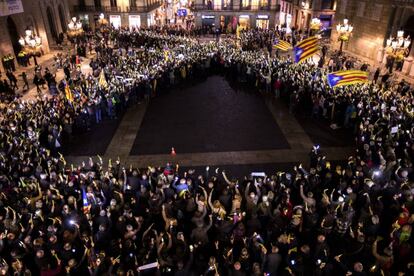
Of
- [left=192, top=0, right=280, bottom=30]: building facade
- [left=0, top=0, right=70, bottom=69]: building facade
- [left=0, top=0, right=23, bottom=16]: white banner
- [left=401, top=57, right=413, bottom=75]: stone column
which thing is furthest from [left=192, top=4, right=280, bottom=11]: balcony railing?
[left=401, top=57, right=413, bottom=75]: stone column

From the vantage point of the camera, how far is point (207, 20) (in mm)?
48969

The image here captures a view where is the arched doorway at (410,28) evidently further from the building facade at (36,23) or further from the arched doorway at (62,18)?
the arched doorway at (62,18)

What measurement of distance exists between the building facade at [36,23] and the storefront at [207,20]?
18.8 metres

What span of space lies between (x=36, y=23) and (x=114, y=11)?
1666 cm

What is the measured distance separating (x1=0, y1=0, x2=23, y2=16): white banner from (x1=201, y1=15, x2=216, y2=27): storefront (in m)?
26.3

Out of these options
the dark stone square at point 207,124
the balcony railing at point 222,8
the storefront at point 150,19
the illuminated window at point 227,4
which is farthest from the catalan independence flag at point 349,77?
the storefront at point 150,19

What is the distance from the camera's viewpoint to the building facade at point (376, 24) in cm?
2488

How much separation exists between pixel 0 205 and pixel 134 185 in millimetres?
3588

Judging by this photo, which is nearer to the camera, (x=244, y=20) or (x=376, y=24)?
(x=376, y=24)

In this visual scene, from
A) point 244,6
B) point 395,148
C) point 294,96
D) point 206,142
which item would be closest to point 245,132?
point 206,142

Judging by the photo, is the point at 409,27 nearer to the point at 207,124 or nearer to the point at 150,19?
the point at 207,124

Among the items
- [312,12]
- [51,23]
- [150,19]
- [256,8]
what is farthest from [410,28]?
[150,19]

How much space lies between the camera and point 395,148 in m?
11.7

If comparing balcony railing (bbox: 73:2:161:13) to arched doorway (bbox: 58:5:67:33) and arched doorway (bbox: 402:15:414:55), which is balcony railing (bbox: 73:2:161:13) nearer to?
arched doorway (bbox: 58:5:67:33)
